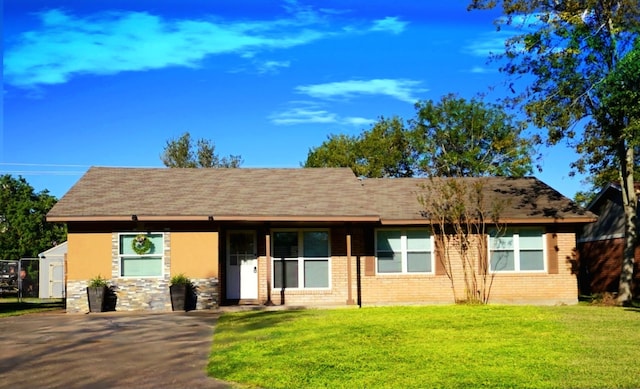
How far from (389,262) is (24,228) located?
40.6 metres

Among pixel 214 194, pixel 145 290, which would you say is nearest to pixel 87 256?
pixel 145 290

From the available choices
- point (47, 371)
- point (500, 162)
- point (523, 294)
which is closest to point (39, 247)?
point (500, 162)

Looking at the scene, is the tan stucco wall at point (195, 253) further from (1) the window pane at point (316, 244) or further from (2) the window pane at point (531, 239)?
(2) the window pane at point (531, 239)

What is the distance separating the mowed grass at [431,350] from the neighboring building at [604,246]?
35.7 feet

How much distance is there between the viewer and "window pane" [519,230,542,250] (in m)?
20.3

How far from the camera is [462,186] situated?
20672 mm

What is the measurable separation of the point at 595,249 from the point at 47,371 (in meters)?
23.5

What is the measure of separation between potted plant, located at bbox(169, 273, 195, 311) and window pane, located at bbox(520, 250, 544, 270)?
9.80m

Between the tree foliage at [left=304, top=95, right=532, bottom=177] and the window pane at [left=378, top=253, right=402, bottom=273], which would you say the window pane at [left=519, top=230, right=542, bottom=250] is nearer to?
the window pane at [left=378, top=253, right=402, bottom=273]

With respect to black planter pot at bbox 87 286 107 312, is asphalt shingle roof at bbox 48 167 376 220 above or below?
above

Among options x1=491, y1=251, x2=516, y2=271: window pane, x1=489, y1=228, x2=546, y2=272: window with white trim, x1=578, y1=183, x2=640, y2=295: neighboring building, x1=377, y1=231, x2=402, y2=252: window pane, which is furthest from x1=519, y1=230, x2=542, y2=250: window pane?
x1=578, y1=183, x2=640, y2=295: neighboring building

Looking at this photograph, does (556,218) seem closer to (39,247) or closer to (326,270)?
(326,270)

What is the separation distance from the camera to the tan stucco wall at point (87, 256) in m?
18.3

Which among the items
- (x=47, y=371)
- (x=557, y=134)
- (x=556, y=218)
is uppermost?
(x=557, y=134)
